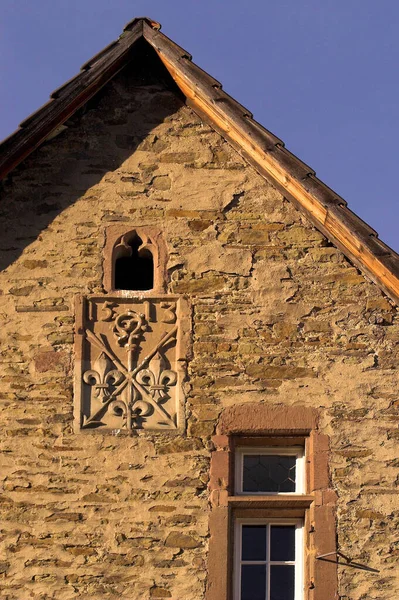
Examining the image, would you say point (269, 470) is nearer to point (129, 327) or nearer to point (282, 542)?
point (282, 542)

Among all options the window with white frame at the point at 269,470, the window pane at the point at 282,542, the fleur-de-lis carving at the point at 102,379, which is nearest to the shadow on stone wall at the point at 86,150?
the fleur-de-lis carving at the point at 102,379

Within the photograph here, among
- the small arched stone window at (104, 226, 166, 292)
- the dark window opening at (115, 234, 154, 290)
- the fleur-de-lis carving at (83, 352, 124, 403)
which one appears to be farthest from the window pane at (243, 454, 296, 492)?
the dark window opening at (115, 234, 154, 290)

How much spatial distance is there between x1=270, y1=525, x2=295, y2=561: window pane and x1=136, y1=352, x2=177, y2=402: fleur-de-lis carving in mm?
1140

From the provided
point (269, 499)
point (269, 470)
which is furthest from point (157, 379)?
point (269, 499)

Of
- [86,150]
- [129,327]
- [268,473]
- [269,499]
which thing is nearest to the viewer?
[269,499]

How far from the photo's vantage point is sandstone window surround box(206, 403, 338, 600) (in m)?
10.0

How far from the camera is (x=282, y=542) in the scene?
408 inches

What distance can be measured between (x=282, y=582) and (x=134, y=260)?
8.28ft

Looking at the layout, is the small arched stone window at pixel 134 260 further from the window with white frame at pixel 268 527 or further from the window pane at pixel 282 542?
the window pane at pixel 282 542

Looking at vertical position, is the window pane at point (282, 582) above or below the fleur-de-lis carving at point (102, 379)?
below

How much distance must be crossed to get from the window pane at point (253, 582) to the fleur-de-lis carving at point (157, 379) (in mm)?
1257

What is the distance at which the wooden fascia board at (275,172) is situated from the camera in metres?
10.7

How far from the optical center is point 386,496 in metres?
10.2

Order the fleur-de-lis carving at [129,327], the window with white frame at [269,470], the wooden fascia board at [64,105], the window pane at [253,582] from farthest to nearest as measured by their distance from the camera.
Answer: the wooden fascia board at [64,105]
the fleur-de-lis carving at [129,327]
the window with white frame at [269,470]
the window pane at [253,582]
